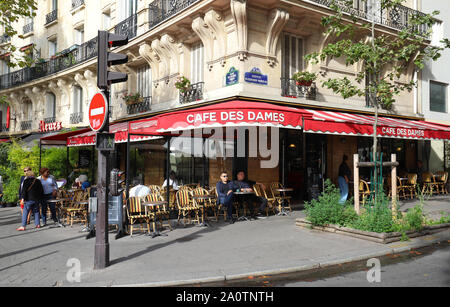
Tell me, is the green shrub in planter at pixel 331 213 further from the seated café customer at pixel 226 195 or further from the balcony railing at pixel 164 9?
the balcony railing at pixel 164 9

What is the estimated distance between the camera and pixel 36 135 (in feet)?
75.2

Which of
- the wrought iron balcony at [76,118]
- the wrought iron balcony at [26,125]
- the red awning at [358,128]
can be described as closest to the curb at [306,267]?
the red awning at [358,128]

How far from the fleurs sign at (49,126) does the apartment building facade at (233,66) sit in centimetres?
128

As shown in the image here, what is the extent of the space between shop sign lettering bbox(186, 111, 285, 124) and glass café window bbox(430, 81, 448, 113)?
12.9 metres

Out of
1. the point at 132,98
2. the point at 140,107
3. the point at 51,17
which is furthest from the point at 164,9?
the point at 51,17

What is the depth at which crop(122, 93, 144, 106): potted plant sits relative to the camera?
52.9 ft

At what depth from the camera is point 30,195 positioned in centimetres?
921

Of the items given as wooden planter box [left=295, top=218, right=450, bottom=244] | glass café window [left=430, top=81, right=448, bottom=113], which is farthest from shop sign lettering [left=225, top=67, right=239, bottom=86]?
glass café window [left=430, top=81, right=448, bottom=113]

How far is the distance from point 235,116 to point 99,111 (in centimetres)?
376

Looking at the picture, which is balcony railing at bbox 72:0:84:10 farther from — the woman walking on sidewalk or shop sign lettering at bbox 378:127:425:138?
shop sign lettering at bbox 378:127:425:138

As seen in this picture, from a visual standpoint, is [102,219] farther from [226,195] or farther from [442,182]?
[442,182]

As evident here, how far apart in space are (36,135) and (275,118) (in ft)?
63.4

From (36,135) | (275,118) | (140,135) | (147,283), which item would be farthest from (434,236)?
(36,135)

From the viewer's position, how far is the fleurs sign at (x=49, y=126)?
21.3 meters
